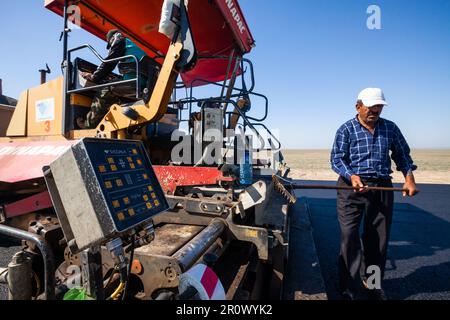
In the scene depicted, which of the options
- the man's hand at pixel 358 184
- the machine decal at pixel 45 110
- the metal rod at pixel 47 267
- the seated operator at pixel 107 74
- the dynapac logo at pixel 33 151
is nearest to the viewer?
the metal rod at pixel 47 267

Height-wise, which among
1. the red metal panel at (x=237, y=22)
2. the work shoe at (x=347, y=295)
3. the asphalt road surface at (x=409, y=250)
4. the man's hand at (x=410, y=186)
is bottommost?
the asphalt road surface at (x=409, y=250)

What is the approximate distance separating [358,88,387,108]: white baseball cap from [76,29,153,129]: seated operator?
2.51m

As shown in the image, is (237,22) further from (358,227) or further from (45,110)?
(358,227)

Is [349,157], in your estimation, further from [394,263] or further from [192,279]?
[192,279]

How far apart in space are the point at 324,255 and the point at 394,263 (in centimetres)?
90

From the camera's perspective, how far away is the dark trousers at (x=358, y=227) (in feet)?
8.09

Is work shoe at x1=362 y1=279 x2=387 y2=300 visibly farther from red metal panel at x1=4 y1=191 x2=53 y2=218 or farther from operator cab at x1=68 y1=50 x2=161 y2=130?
red metal panel at x1=4 y1=191 x2=53 y2=218

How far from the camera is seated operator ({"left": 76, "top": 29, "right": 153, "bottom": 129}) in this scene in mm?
2865

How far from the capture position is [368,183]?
246cm

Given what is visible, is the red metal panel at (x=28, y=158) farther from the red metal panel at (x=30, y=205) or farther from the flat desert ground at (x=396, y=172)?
the flat desert ground at (x=396, y=172)

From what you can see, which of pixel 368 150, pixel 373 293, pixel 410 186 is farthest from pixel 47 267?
pixel 410 186

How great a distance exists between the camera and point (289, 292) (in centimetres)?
218

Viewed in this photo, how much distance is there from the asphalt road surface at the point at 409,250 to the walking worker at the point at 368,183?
0.37 m

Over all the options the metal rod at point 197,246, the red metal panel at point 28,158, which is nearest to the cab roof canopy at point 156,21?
the red metal panel at point 28,158
